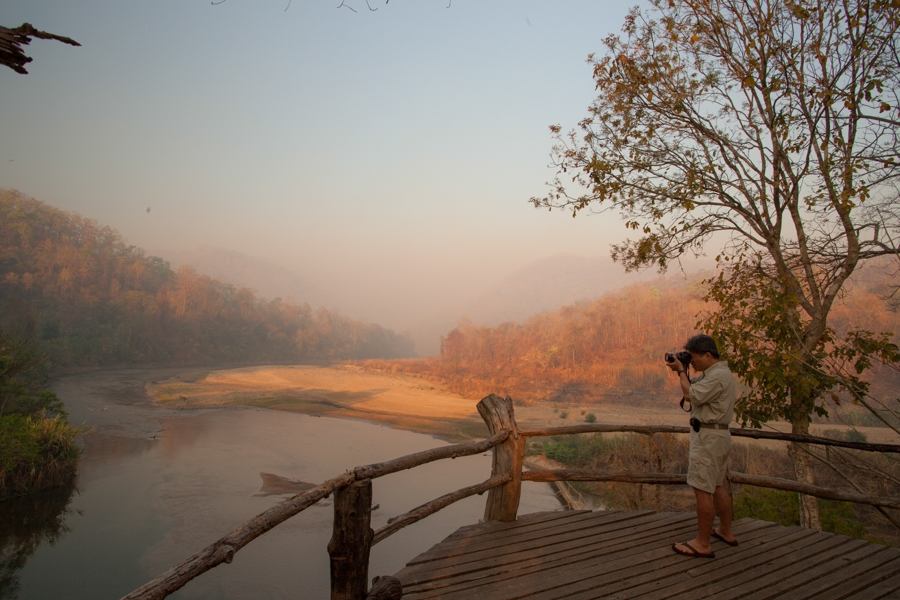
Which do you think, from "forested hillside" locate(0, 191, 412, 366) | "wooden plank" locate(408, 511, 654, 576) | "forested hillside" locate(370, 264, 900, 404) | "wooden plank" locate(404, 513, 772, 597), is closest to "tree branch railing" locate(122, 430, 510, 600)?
"wooden plank" locate(408, 511, 654, 576)

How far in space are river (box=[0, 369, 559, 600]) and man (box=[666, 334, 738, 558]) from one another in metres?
7.89

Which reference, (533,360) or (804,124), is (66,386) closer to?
(533,360)

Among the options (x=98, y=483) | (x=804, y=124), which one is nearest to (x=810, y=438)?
(x=804, y=124)

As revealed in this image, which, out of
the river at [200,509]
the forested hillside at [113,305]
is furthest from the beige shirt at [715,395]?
the forested hillside at [113,305]

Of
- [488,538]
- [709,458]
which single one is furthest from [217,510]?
[709,458]

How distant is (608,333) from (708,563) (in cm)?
3745

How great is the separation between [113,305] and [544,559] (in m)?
56.3

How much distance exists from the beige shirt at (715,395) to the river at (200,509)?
8.27 meters

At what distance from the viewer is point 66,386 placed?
3077 centimetres

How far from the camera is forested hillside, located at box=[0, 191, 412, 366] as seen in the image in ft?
137

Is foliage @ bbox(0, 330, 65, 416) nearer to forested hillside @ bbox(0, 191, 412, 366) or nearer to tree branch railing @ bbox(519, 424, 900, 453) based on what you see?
forested hillside @ bbox(0, 191, 412, 366)

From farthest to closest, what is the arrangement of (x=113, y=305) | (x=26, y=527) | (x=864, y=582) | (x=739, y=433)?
(x=113, y=305) → (x=26, y=527) → (x=739, y=433) → (x=864, y=582)

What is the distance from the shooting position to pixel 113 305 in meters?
50.2

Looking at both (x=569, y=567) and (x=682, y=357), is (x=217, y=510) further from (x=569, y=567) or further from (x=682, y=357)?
(x=682, y=357)
